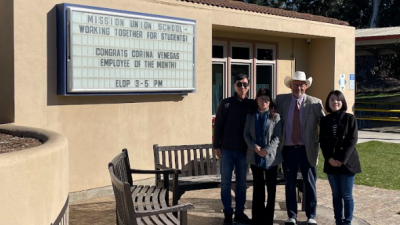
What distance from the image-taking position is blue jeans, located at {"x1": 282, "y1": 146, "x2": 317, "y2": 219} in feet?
22.1

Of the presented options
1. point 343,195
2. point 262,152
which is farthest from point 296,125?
point 343,195

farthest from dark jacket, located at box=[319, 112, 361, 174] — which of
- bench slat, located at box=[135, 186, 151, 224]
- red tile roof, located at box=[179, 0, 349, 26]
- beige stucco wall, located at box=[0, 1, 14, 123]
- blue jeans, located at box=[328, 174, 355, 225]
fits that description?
red tile roof, located at box=[179, 0, 349, 26]

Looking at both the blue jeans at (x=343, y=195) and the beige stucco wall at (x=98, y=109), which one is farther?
the beige stucco wall at (x=98, y=109)

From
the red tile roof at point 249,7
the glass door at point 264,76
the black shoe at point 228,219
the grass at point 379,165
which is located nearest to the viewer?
the black shoe at point 228,219

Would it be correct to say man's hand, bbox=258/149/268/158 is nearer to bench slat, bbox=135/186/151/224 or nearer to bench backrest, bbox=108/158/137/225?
bench slat, bbox=135/186/151/224

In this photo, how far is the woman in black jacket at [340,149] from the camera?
6398mm

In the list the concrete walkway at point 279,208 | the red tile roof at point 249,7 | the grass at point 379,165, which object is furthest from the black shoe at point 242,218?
the red tile roof at point 249,7

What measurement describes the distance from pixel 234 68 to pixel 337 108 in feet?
24.5

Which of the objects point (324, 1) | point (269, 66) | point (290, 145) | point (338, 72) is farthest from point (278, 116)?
point (324, 1)

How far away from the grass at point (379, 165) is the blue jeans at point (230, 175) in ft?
12.2

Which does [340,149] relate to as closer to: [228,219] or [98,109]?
[228,219]

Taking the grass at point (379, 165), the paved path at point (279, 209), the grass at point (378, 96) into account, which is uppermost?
the grass at point (378, 96)

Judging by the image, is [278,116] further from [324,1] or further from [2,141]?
[324,1]

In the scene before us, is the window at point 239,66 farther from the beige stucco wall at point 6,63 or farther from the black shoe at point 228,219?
the black shoe at point 228,219
